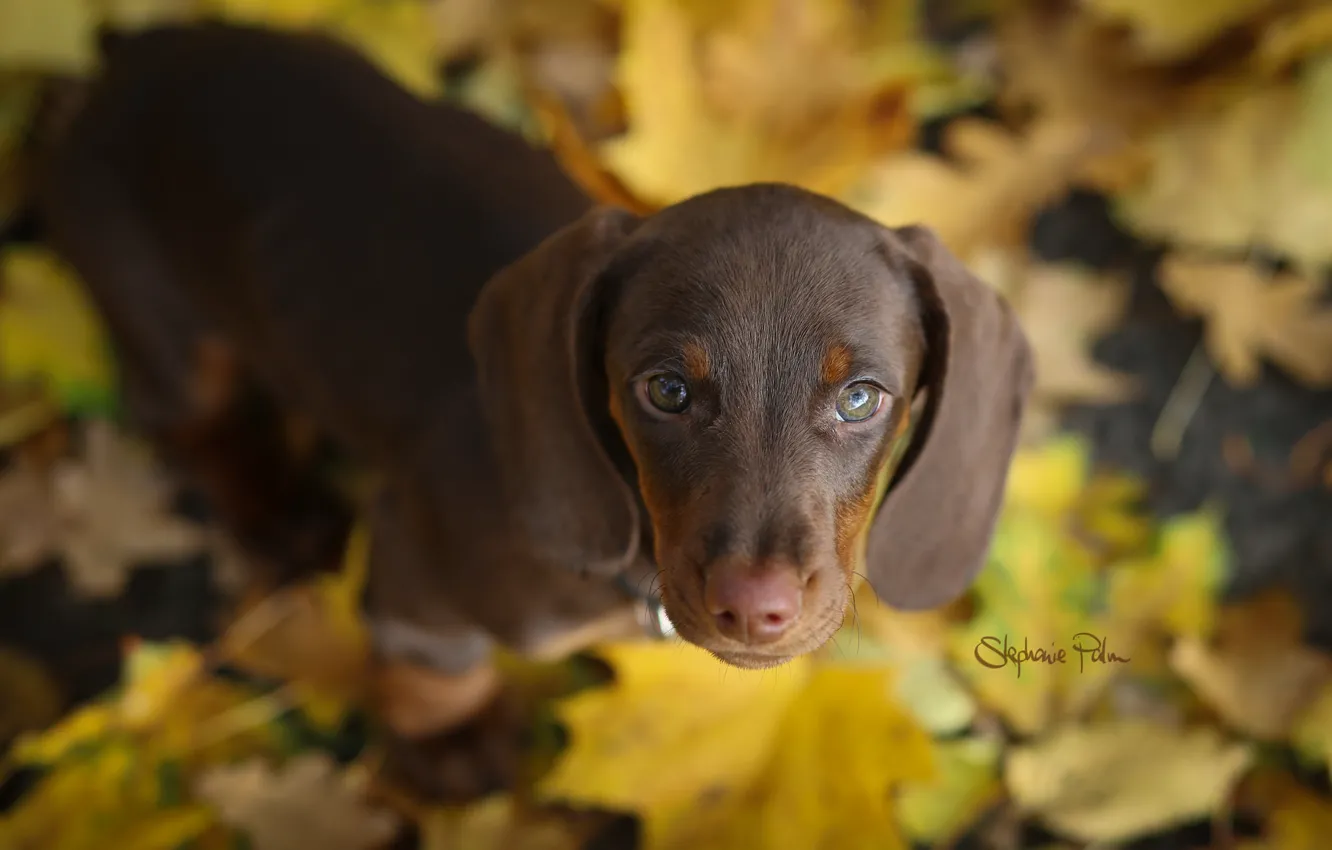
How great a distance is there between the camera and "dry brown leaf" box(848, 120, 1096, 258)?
2553 millimetres

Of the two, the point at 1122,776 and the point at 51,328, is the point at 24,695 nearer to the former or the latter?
the point at 51,328

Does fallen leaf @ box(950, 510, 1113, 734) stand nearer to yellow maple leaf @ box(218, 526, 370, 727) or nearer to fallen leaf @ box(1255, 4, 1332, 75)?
fallen leaf @ box(1255, 4, 1332, 75)

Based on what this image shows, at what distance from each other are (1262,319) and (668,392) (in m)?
1.73

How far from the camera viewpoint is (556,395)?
164cm

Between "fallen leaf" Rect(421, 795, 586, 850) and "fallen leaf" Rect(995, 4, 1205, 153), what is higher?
"fallen leaf" Rect(995, 4, 1205, 153)

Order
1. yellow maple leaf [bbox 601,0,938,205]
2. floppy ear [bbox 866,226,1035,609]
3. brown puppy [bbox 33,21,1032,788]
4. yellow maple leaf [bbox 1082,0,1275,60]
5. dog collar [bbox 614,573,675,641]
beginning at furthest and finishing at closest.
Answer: yellow maple leaf [bbox 1082,0,1275,60]
yellow maple leaf [bbox 601,0,938,205]
dog collar [bbox 614,573,675,641]
floppy ear [bbox 866,226,1035,609]
brown puppy [bbox 33,21,1032,788]

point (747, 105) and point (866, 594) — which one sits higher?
point (747, 105)

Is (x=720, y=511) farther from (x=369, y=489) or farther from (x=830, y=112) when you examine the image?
(x=369, y=489)

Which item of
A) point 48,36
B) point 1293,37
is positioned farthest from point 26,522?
point 1293,37

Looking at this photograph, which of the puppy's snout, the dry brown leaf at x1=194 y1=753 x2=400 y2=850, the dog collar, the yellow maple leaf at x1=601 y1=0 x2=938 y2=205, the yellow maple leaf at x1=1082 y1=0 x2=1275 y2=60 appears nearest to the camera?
the puppy's snout

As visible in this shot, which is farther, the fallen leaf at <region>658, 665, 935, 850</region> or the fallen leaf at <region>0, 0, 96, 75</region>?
the fallen leaf at <region>0, 0, 96, 75</region>

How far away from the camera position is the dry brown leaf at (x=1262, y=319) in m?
2.53
